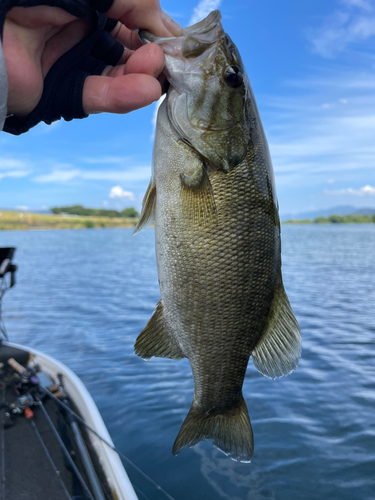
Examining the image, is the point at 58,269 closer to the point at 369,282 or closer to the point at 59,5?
the point at 369,282

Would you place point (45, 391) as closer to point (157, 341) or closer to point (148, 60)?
point (157, 341)

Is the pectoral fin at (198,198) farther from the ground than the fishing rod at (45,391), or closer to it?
farther from the ground

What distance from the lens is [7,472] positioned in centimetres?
362

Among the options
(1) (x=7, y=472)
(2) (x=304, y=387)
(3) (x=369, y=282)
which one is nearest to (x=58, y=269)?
(3) (x=369, y=282)

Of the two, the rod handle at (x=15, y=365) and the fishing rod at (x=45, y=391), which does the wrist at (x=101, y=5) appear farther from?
the rod handle at (x=15, y=365)

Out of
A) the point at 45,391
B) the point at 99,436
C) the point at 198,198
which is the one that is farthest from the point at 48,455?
the point at 198,198

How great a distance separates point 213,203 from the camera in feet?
6.27

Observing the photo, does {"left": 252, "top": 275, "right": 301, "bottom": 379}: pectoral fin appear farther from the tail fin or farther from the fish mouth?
the fish mouth

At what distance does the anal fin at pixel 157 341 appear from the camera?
7.21 ft

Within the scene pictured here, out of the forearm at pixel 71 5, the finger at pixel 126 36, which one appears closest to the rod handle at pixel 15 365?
the finger at pixel 126 36

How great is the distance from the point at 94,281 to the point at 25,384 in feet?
63.8

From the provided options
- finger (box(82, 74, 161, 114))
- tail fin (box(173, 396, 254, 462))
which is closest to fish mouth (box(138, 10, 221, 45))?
finger (box(82, 74, 161, 114))

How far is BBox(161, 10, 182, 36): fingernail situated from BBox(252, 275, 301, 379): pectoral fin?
4.69 feet

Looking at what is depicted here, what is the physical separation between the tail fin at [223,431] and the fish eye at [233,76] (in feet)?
5.90
